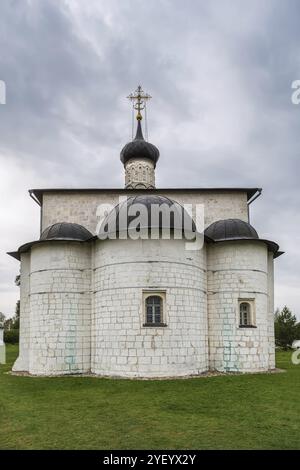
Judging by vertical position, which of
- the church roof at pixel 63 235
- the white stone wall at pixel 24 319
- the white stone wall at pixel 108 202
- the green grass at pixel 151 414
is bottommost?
the green grass at pixel 151 414

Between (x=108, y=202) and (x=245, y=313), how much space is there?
777cm

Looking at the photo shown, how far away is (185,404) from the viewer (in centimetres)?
907

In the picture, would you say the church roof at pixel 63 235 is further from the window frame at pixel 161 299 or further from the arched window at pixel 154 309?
the arched window at pixel 154 309

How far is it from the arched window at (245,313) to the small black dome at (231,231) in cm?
242

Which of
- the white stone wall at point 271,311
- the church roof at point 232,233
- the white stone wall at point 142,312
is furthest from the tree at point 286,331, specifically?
the white stone wall at point 142,312

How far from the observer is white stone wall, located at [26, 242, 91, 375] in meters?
14.1

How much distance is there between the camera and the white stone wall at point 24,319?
15.9 m

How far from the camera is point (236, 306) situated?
14.7 m

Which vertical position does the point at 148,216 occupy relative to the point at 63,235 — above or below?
above

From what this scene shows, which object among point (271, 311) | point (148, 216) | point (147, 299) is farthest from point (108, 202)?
point (271, 311)

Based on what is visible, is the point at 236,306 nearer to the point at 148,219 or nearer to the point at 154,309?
the point at 154,309
